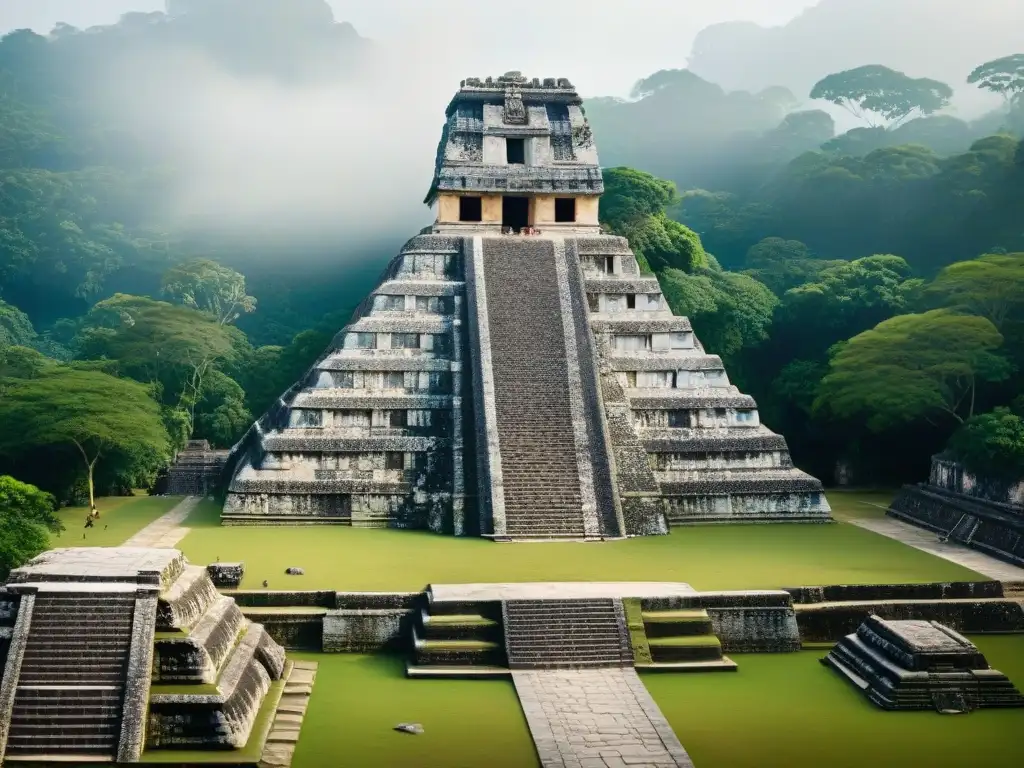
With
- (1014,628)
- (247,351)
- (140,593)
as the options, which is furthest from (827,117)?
(140,593)

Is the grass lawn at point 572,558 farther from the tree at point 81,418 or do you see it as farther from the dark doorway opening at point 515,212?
the dark doorway opening at point 515,212

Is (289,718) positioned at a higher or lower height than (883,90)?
lower

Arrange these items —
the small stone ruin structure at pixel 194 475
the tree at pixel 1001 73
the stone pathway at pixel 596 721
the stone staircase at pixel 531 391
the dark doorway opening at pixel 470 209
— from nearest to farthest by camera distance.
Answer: the stone pathway at pixel 596 721
the stone staircase at pixel 531 391
the dark doorway opening at pixel 470 209
the small stone ruin structure at pixel 194 475
the tree at pixel 1001 73

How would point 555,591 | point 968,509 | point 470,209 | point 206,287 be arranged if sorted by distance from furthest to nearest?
1. point 206,287
2. point 470,209
3. point 968,509
4. point 555,591

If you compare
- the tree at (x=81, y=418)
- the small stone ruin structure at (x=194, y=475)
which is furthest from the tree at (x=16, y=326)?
the tree at (x=81, y=418)

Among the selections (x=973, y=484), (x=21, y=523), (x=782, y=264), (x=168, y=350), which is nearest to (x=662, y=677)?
(x=21, y=523)

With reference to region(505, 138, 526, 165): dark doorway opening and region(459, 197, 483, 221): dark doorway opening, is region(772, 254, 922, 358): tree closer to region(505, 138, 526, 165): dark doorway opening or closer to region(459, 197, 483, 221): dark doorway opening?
region(505, 138, 526, 165): dark doorway opening

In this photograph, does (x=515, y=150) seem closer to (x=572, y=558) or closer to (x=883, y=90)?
(x=572, y=558)
